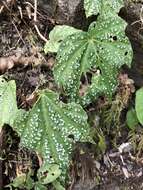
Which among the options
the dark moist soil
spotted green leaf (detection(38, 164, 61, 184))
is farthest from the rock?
spotted green leaf (detection(38, 164, 61, 184))

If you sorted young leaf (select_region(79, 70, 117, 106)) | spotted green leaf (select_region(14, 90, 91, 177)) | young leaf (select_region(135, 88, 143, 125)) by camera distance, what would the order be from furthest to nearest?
young leaf (select_region(135, 88, 143, 125)), young leaf (select_region(79, 70, 117, 106)), spotted green leaf (select_region(14, 90, 91, 177))

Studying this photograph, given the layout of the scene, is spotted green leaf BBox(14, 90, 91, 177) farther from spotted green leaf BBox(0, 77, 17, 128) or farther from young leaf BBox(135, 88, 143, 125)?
young leaf BBox(135, 88, 143, 125)

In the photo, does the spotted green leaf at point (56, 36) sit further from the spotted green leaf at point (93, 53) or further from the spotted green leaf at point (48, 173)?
the spotted green leaf at point (48, 173)

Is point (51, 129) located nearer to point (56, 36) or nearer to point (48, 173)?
point (48, 173)

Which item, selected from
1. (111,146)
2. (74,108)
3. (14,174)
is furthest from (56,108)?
(111,146)

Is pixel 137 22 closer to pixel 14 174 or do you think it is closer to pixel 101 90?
pixel 101 90

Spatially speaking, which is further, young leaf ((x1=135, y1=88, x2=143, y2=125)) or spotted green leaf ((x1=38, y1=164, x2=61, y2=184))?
young leaf ((x1=135, y1=88, x2=143, y2=125))

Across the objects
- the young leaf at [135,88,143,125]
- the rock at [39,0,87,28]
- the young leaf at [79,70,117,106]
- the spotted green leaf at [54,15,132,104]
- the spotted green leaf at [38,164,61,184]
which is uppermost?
the rock at [39,0,87,28]
